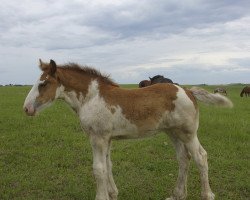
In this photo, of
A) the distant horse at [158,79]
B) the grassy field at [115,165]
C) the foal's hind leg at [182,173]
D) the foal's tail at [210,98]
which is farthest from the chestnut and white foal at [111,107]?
the distant horse at [158,79]

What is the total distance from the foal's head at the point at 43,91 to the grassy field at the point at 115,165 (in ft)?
6.73

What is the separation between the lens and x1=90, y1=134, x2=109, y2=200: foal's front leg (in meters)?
6.08

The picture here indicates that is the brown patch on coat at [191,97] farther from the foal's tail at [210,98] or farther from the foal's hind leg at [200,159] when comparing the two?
the foal's hind leg at [200,159]

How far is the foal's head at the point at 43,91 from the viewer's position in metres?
6.07

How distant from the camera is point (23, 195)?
7316 mm

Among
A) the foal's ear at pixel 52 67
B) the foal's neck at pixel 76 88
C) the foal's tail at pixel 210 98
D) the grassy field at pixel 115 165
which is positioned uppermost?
the foal's ear at pixel 52 67

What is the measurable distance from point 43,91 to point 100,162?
1.47 m

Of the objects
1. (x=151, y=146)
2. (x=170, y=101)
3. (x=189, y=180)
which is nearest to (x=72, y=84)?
(x=170, y=101)

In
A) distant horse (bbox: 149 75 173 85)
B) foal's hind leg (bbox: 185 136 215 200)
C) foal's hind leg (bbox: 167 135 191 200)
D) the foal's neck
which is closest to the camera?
the foal's neck

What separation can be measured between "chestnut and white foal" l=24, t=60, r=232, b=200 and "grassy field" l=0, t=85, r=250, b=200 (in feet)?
3.86

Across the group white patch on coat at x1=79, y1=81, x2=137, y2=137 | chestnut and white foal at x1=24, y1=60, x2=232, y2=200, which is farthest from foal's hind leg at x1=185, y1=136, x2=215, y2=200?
white patch on coat at x1=79, y1=81, x2=137, y2=137

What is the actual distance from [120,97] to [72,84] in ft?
2.75

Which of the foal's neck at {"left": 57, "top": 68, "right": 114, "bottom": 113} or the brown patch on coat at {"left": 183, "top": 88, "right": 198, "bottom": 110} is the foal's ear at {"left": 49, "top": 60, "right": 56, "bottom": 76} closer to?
the foal's neck at {"left": 57, "top": 68, "right": 114, "bottom": 113}

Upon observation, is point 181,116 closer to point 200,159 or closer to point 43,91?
point 200,159
